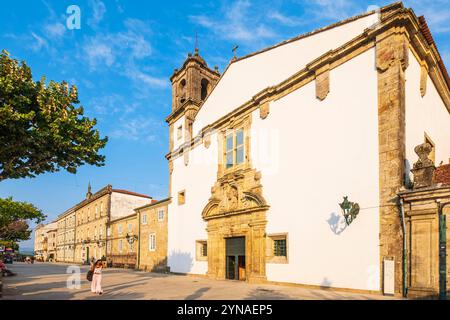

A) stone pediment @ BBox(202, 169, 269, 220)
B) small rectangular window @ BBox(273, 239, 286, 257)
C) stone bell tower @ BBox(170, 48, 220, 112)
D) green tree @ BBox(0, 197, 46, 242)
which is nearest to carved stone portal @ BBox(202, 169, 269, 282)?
stone pediment @ BBox(202, 169, 269, 220)

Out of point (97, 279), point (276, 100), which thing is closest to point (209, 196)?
point (276, 100)

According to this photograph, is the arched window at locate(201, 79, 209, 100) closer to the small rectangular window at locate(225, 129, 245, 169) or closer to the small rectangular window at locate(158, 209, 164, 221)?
the small rectangular window at locate(225, 129, 245, 169)

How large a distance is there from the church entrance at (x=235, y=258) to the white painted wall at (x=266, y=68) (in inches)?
311

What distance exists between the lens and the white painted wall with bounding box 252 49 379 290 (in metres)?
12.1

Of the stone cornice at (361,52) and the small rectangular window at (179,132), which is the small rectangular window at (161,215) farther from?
the stone cornice at (361,52)

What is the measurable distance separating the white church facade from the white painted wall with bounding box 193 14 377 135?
0.06 m

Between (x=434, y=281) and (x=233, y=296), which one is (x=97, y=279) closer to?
(x=233, y=296)

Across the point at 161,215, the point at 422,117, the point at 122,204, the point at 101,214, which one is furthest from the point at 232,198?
the point at 101,214

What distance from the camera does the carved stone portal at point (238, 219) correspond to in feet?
54.0

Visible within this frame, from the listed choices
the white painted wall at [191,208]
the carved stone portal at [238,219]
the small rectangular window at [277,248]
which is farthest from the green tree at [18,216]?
the small rectangular window at [277,248]

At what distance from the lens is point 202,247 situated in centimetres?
2189

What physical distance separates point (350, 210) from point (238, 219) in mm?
7116

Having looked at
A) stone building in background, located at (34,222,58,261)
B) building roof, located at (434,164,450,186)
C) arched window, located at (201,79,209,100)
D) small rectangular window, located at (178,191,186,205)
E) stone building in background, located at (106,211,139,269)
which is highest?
arched window, located at (201,79,209,100)

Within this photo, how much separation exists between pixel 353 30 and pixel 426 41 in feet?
9.35
